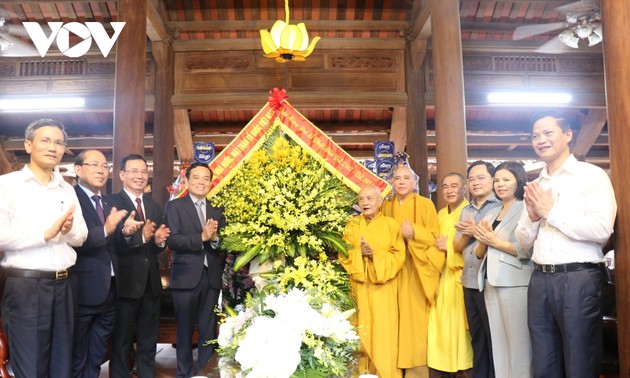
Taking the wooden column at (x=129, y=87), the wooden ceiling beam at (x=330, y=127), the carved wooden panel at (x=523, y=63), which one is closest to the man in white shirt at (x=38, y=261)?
the wooden column at (x=129, y=87)

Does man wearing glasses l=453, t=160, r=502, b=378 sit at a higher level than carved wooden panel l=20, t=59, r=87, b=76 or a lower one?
lower

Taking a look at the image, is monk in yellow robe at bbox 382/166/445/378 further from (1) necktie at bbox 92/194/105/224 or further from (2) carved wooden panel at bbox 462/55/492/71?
(2) carved wooden panel at bbox 462/55/492/71

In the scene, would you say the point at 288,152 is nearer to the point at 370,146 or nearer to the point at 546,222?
the point at 546,222

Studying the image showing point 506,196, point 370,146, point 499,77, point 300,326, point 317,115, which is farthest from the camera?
point 370,146

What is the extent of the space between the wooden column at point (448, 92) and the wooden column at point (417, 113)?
73.1 inches

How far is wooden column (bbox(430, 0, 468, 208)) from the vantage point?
5.31m

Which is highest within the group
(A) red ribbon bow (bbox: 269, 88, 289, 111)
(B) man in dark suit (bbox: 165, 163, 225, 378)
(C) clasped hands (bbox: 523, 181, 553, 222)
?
(A) red ribbon bow (bbox: 269, 88, 289, 111)

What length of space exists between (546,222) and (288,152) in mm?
1307

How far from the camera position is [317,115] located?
31.1 ft

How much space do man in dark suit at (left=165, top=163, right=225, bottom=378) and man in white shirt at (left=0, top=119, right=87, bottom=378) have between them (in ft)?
2.47

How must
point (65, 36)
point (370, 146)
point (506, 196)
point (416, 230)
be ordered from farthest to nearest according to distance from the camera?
point (370, 146) → point (65, 36) → point (416, 230) → point (506, 196)

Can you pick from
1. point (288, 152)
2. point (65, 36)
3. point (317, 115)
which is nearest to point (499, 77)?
point (317, 115)

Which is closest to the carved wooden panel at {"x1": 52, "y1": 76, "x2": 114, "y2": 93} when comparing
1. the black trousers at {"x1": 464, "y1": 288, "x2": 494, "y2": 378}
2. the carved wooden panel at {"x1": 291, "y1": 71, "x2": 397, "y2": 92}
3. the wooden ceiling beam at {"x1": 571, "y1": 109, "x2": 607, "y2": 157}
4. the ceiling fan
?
the carved wooden panel at {"x1": 291, "y1": 71, "x2": 397, "y2": 92}

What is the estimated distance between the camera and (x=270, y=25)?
7.89m
